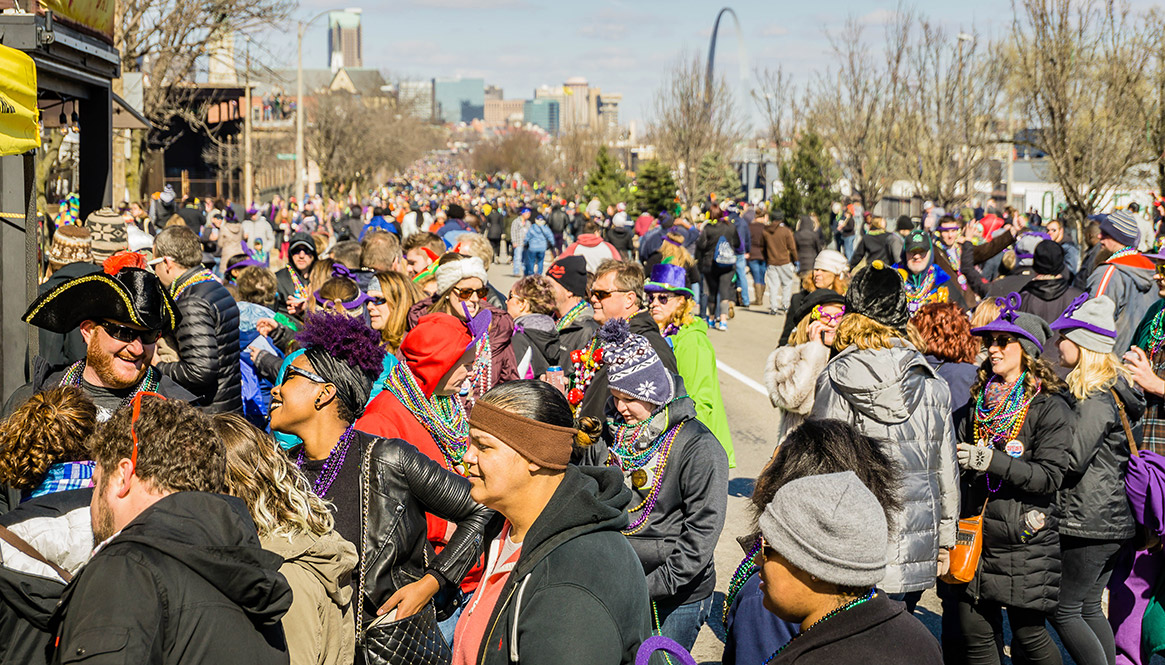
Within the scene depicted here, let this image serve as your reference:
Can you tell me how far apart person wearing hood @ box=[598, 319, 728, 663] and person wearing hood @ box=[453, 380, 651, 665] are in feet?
3.51

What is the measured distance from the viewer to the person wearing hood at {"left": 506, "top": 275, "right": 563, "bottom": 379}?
7324 mm

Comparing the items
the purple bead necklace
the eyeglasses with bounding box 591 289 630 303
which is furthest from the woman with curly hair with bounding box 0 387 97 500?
the eyeglasses with bounding box 591 289 630 303

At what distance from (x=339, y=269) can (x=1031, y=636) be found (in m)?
5.83

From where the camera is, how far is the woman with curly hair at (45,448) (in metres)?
3.46

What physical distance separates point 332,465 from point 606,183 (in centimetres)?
4417

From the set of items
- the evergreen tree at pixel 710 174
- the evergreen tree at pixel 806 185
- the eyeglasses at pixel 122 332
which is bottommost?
the eyeglasses at pixel 122 332

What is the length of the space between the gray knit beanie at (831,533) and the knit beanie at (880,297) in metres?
2.29

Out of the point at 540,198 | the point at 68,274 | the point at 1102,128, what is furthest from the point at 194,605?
the point at 540,198

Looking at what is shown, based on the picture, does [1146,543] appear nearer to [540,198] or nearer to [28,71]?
[28,71]

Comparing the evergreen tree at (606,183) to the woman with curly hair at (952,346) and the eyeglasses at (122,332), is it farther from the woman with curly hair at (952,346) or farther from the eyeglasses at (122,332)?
the eyeglasses at (122,332)

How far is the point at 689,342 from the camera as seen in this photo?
664 cm

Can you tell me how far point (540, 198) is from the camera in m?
60.1

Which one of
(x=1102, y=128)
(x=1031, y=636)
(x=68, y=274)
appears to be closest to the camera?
(x=1031, y=636)

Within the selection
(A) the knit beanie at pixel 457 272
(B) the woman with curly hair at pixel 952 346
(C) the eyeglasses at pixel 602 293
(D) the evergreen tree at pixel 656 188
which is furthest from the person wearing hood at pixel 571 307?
(D) the evergreen tree at pixel 656 188
